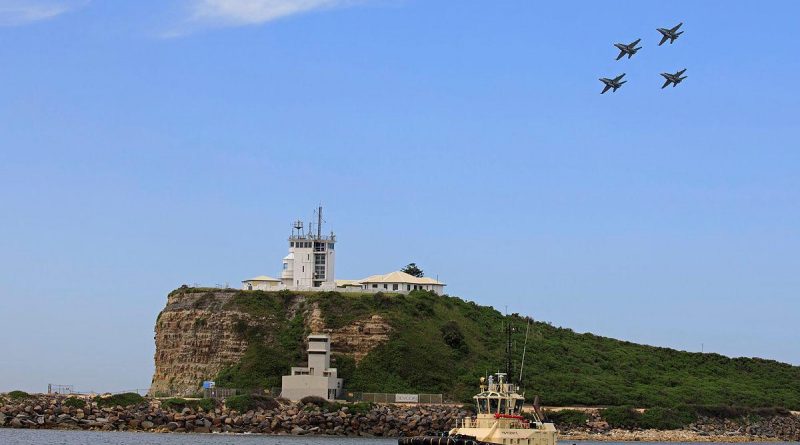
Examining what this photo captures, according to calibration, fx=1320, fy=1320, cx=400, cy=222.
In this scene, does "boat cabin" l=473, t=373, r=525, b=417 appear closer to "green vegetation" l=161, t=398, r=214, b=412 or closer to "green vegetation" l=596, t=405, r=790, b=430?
"green vegetation" l=161, t=398, r=214, b=412

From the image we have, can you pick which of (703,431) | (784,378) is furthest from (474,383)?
(784,378)

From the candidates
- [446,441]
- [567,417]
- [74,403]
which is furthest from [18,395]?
[446,441]

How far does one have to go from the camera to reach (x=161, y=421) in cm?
10531

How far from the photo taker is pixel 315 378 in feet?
384

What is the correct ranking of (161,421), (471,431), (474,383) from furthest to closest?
(474,383) → (161,421) → (471,431)

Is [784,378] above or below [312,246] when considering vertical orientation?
below

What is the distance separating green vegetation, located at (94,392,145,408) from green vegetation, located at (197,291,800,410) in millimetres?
11769

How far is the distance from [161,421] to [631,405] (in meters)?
44.4

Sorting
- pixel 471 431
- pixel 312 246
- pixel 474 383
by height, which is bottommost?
pixel 471 431

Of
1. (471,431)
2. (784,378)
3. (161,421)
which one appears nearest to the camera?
(471,431)

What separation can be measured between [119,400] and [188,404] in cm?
656

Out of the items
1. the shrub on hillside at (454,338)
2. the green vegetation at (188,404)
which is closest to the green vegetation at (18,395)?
the green vegetation at (188,404)

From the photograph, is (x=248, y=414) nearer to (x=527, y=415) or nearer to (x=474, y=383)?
(x=474, y=383)

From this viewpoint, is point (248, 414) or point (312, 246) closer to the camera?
point (248, 414)
